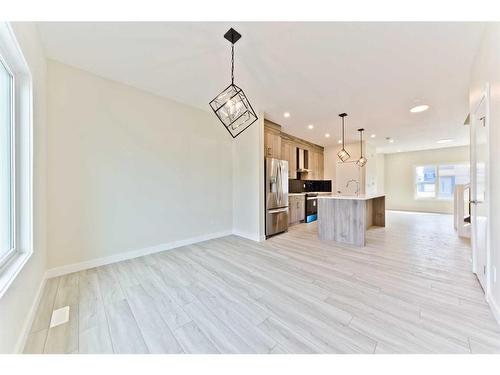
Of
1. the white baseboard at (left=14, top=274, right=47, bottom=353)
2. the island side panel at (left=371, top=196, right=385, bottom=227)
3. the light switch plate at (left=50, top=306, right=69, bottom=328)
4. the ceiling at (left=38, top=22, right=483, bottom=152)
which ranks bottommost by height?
the light switch plate at (left=50, top=306, right=69, bottom=328)

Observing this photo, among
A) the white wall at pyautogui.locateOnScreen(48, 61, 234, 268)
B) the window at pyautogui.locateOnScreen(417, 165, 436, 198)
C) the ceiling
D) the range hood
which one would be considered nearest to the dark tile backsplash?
the range hood

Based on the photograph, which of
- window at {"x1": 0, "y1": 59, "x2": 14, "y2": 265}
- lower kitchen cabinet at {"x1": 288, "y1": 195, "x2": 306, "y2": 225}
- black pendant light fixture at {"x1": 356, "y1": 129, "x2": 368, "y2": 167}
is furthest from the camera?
lower kitchen cabinet at {"x1": 288, "y1": 195, "x2": 306, "y2": 225}

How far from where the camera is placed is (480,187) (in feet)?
6.98

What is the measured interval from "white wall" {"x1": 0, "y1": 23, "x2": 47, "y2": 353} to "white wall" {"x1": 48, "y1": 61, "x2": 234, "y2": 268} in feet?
0.68

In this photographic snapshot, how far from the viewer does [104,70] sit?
2643mm

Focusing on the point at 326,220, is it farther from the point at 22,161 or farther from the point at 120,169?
the point at 22,161

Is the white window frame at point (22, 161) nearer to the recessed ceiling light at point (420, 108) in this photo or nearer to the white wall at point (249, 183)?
the white wall at point (249, 183)

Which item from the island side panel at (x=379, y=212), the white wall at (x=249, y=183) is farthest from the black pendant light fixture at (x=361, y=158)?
the white wall at (x=249, y=183)

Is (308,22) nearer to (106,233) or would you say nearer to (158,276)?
(158,276)

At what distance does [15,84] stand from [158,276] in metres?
2.37

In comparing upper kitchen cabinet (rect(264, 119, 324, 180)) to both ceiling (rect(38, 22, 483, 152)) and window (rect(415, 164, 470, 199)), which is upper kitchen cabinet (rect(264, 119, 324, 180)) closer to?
ceiling (rect(38, 22, 483, 152))

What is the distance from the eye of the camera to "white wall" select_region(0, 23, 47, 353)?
1.27 metres
